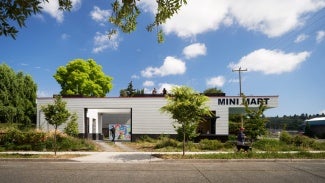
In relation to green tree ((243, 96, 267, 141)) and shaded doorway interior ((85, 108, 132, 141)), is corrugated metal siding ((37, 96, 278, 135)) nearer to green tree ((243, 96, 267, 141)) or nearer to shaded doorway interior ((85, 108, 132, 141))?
shaded doorway interior ((85, 108, 132, 141))

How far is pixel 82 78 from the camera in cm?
6284

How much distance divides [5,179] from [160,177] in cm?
508

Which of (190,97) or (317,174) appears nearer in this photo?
(317,174)

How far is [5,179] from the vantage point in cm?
1153

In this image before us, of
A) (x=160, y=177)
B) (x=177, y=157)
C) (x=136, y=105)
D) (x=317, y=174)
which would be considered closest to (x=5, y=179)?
(x=160, y=177)

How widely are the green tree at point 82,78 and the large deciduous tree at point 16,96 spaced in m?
6.98

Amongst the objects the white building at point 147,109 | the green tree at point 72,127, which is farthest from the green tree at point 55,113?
the white building at point 147,109

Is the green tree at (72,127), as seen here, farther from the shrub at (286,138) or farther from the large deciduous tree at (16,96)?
the large deciduous tree at (16,96)

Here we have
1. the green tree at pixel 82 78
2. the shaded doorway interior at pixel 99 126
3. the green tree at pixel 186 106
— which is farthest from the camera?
the green tree at pixel 82 78

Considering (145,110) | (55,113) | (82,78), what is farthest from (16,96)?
(55,113)

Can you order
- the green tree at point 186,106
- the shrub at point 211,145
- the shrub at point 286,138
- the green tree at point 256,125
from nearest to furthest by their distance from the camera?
the green tree at point 186,106
the green tree at point 256,125
the shrub at point 211,145
the shrub at point 286,138

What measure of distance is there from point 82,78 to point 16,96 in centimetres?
1271

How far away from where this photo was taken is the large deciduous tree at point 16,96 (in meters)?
51.9

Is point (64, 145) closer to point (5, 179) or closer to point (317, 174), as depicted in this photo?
point (5, 179)
